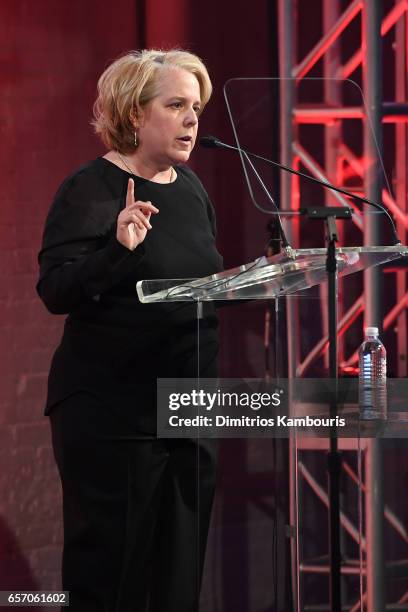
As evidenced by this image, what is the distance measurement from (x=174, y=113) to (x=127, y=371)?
23.9 inches

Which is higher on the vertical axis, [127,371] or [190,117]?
[190,117]

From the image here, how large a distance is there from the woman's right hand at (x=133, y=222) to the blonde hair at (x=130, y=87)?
0.29 metres

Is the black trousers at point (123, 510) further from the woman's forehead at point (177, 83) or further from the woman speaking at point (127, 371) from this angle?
the woman's forehead at point (177, 83)

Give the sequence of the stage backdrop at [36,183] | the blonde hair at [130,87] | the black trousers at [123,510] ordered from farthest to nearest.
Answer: the stage backdrop at [36,183] → the blonde hair at [130,87] → the black trousers at [123,510]

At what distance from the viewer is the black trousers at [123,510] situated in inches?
82.7

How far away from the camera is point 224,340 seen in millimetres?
2941

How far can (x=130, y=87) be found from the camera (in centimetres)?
223

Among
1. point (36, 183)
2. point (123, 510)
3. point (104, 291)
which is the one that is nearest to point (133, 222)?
point (104, 291)

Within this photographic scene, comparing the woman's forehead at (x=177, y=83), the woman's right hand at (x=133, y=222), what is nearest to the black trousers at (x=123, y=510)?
the woman's right hand at (x=133, y=222)

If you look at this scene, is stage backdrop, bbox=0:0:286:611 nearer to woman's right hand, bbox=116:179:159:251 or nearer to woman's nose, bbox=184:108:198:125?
woman's nose, bbox=184:108:198:125

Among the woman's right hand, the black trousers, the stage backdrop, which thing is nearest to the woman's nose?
the woman's right hand

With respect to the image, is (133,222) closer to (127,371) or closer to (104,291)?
(104,291)

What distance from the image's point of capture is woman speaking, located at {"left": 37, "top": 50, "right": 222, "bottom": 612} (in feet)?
6.95

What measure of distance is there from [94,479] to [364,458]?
670mm
